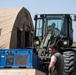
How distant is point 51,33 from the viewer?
40.9 feet

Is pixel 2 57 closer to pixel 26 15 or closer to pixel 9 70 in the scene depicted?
pixel 9 70

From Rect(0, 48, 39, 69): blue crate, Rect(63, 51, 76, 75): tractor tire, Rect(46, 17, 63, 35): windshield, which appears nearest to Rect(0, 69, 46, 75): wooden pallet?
Rect(0, 48, 39, 69): blue crate

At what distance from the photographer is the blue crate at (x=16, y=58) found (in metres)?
9.32

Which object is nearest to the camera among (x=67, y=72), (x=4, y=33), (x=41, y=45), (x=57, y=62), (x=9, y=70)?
(x=57, y=62)

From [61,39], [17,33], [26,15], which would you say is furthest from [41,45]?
[26,15]

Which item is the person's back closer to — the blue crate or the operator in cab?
the operator in cab

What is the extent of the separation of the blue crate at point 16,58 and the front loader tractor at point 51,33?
1944mm

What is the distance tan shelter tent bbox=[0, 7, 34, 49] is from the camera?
18719mm

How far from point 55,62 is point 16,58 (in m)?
1.69

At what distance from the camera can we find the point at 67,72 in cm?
1059

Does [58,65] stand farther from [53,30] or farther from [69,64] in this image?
[53,30]

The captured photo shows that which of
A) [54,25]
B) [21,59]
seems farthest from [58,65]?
[54,25]

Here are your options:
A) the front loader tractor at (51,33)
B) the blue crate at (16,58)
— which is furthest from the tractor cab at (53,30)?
the blue crate at (16,58)

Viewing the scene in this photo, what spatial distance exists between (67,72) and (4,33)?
8.89 m
